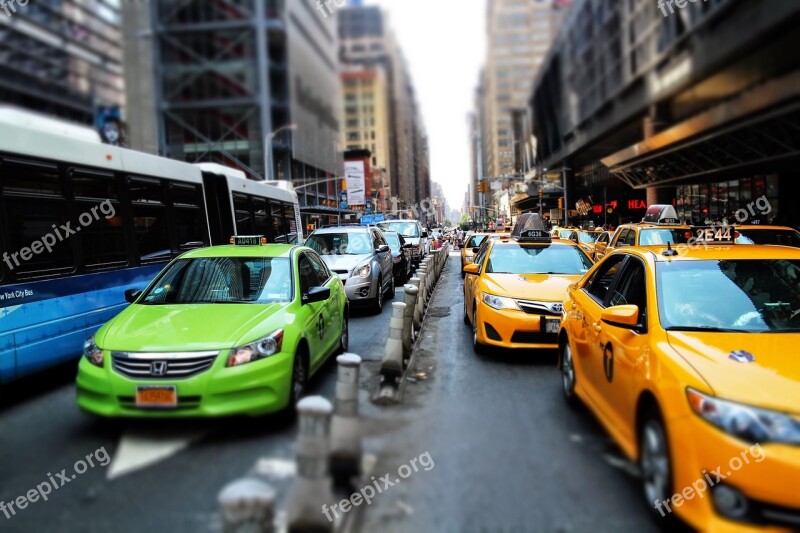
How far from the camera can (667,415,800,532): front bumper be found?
2.58m

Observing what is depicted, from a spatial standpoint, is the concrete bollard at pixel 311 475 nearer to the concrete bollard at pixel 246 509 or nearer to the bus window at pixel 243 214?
the concrete bollard at pixel 246 509

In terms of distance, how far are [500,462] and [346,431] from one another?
1116 mm

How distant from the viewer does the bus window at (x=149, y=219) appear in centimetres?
855

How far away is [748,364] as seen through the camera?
3244 millimetres

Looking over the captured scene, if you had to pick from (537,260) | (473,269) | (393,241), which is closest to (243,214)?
(393,241)

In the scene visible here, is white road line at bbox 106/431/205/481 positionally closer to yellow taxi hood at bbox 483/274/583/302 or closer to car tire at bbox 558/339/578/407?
car tire at bbox 558/339/578/407

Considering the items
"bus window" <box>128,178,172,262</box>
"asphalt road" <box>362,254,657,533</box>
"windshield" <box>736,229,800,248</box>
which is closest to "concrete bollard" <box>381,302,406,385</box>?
"asphalt road" <box>362,254,657,533</box>

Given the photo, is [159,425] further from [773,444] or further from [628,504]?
[773,444]

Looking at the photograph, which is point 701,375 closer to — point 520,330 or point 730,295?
point 730,295

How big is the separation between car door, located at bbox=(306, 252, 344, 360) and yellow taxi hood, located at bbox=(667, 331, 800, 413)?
3.90 metres

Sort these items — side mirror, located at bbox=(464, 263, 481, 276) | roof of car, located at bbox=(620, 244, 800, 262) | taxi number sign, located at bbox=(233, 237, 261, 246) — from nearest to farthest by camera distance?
roof of car, located at bbox=(620, 244, 800, 262) → taxi number sign, located at bbox=(233, 237, 261, 246) → side mirror, located at bbox=(464, 263, 481, 276)

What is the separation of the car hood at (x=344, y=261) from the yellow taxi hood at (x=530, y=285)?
385 cm

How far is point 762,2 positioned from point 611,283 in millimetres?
17227

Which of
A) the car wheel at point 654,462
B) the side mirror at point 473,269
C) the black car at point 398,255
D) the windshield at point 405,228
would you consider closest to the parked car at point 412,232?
the windshield at point 405,228
